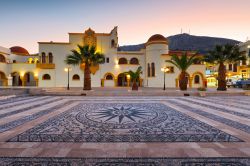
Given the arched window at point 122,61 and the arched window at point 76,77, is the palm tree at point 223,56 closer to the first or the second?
the arched window at point 122,61

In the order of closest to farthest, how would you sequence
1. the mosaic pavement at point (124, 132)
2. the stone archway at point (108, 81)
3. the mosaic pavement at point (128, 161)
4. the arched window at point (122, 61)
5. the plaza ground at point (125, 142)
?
the mosaic pavement at point (128, 161) < the plaza ground at point (125, 142) < the mosaic pavement at point (124, 132) < the stone archway at point (108, 81) < the arched window at point (122, 61)

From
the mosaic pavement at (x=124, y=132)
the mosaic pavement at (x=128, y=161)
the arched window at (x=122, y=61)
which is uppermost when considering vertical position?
the arched window at (x=122, y=61)

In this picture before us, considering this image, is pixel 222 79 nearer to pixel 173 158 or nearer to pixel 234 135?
pixel 234 135

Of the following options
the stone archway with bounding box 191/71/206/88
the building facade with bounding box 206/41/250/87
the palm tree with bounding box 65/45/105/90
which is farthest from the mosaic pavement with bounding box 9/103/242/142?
the building facade with bounding box 206/41/250/87

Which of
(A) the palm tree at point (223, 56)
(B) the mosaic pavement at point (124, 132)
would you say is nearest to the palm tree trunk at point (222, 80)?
(A) the palm tree at point (223, 56)

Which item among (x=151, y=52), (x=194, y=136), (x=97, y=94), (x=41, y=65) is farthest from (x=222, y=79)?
(x=41, y=65)

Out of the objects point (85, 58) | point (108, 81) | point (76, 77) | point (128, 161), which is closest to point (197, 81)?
point (108, 81)

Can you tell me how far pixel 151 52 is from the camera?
1136 inches

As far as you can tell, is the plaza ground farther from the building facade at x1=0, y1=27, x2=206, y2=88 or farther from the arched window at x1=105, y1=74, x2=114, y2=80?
the arched window at x1=105, y1=74, x2=114, y2=80

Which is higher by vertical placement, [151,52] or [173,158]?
[151,52]

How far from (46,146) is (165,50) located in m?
28.2

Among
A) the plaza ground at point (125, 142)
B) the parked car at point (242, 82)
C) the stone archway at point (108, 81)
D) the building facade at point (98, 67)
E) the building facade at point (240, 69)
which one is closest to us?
the plaza ground at point (125, 142)

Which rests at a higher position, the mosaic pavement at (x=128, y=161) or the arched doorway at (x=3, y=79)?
the arched doorway at (x=3, y=79)

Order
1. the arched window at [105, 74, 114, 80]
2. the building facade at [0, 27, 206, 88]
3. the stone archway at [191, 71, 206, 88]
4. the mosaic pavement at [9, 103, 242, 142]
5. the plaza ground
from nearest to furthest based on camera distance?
the plaza ground, the mosaic pavement at [9, 103, 242, 142], the building facade at [0, 27, 206, 88], the stone archway at [191, 71, 206, 88], the arched window at [105, 74, 114, 80]
